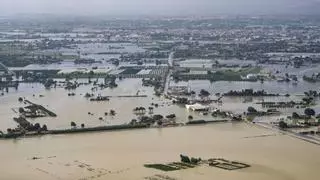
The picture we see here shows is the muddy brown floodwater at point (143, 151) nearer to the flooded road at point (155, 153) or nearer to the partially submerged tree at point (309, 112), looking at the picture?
the flooded road at point (155, 153)

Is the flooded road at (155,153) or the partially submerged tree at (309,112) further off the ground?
the partially submerged tree at (309,112)

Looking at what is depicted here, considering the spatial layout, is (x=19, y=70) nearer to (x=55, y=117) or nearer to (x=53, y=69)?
(x=53, y=69)

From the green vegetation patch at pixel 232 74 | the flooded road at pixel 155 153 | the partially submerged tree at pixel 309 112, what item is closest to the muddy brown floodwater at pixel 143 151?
the flooded road at pixel 155 153

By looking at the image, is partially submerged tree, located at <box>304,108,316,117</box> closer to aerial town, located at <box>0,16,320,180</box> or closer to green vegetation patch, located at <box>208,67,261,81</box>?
aerial town, located at <box>0,16,320,180</box>

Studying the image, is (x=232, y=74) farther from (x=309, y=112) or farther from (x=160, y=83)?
(x=309, y=112)

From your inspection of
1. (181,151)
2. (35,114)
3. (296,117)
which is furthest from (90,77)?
(181,151)

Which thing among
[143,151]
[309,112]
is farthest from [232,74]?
[143,151]

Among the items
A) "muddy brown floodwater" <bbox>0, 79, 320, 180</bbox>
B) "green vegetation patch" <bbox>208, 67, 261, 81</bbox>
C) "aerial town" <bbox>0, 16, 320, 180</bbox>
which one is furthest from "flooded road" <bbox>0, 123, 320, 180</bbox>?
"green vegetation patch" <bbox>208, 67, 261, 81</bbox>

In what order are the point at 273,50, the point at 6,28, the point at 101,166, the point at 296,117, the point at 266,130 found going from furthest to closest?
1. the point at 6,28
2. the point at 273,50
3. the point at 296,117
4. the point at 266,130
5. the point at 101,166
